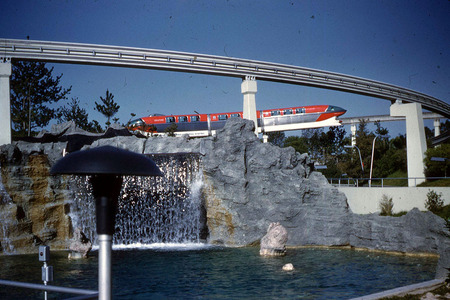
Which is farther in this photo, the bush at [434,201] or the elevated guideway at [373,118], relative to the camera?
the elevated guideway at [373,118]

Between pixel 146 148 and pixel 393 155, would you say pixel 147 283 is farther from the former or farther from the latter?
pixel 393 155

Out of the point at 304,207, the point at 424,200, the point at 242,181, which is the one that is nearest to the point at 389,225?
the point at 304,207

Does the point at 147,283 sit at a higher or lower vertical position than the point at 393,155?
lower

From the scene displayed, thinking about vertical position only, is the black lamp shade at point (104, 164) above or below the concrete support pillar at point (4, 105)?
below

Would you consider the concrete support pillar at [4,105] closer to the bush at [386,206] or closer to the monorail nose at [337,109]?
the bush at [386,206]

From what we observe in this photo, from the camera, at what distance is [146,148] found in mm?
22766

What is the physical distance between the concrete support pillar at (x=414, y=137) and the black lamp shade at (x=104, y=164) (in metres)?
37.4

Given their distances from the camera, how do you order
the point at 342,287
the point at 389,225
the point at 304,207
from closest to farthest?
the point at 342,287, the point at 389,225, the point at 304,207

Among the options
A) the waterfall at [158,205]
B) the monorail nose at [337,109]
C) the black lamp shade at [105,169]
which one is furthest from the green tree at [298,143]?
the black lamp shade at [105,169]

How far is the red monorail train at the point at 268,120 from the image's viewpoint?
5506 centimetres

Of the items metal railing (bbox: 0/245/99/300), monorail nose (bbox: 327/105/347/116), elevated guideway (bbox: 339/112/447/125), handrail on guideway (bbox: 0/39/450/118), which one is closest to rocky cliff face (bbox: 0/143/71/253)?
handrail on guideway (bbox: 0/39/450/118)

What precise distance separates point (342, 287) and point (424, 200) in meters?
17.0

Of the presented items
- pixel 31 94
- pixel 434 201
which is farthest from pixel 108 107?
pixel 434 201

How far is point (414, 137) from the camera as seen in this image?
127 feet
